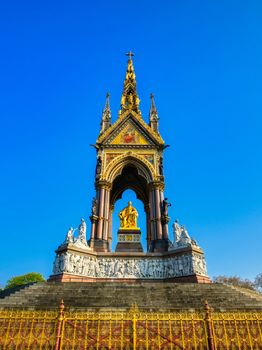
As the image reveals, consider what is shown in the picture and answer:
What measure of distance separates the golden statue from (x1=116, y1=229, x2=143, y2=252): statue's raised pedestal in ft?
1.12

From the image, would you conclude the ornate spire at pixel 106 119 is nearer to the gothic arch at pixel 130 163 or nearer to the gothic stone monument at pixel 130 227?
the gothic stone monument at pixel 130 227

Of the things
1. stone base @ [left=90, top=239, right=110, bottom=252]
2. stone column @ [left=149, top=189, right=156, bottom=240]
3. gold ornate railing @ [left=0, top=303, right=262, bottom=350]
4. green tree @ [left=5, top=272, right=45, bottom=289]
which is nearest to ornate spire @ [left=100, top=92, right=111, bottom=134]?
stone column @ [left=149, top=189, right=156, bottom=240]

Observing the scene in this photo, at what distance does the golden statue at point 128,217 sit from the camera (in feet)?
58.1

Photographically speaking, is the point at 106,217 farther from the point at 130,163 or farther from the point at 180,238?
the point at 180,238

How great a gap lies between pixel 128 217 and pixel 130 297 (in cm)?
867

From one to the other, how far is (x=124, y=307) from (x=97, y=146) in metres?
12.9

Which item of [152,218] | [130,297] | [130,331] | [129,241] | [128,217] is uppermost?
[128,217]

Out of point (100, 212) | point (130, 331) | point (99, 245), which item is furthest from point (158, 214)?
point (130, 331)

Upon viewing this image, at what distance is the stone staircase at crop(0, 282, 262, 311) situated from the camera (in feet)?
29.1

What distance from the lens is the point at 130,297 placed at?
31.4ft

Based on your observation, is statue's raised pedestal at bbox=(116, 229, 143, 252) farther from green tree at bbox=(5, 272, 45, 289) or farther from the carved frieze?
green tree at bbox=(5, 272, 45, 289)

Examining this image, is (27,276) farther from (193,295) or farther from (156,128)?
(193,295)

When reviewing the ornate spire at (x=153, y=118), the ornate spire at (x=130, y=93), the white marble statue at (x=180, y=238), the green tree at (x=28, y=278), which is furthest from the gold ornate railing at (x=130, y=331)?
the green tree at (x=28, y=278)

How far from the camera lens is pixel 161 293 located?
33.3 ft
